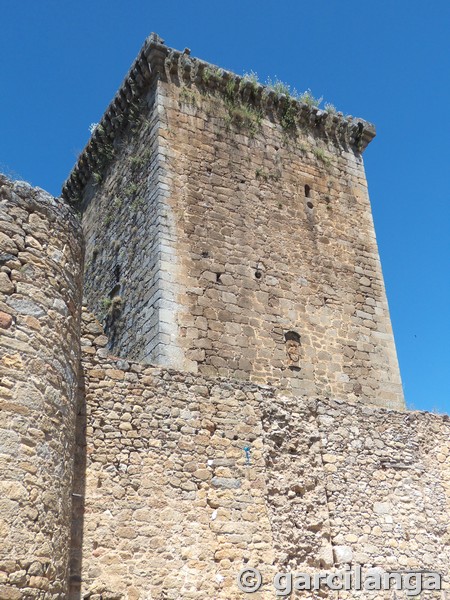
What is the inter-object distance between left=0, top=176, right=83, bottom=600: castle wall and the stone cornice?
6349 millimetres

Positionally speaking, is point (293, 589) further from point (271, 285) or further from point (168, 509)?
point (271, 285)

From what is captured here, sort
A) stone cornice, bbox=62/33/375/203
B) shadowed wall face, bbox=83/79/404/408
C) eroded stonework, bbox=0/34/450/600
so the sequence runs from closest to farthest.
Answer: eroded stonework, bbox=0/34/450/600, shadowed wall face, bbox=83/79/404/408, stone cornice, bbox=62/33/375/203

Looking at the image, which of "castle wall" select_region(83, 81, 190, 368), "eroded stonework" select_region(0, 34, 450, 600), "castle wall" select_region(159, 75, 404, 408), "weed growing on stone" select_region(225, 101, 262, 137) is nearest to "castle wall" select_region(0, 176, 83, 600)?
"eroded stonework" select_region(0, 34, 450, 600)

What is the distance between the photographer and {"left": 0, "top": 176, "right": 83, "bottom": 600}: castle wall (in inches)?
193

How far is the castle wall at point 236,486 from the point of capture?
6617 millimetres

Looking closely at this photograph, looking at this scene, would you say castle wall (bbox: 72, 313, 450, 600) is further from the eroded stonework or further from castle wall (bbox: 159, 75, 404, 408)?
castle wall (bbox: 159, 75, 404, 408)

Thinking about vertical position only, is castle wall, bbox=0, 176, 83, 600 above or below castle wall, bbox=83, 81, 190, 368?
below

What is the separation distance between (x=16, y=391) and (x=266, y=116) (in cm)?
884

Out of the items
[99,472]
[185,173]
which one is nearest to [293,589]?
[99,472]

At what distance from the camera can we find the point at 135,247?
11.4m

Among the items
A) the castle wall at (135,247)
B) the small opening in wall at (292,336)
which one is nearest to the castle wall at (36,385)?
the castle wall at (135,247)

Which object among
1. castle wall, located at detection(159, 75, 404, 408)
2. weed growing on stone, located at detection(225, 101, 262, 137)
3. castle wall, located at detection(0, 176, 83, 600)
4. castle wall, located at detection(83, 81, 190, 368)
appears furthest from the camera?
weed growing on stone, located at detection(225, 101, 262, 137)

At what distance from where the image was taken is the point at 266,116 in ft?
42.1

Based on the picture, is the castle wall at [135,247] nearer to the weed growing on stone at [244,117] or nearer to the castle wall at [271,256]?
the castle wall at [271,256]
